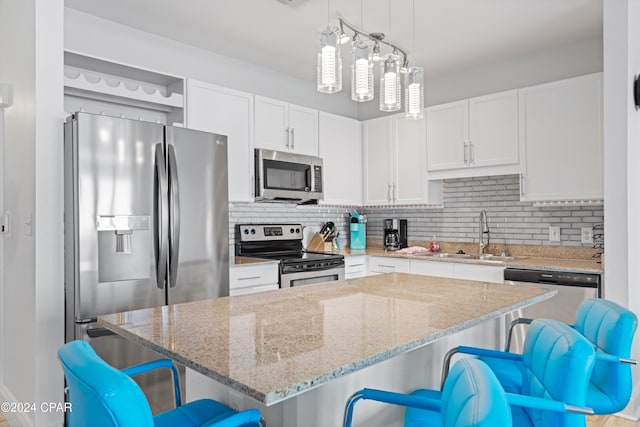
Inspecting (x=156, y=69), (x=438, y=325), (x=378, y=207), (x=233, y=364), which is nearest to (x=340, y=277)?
(x=378, y=207)

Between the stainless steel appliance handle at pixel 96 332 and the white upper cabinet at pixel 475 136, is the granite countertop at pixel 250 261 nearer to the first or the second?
the stainless steel appliance handle at pixel 96 332

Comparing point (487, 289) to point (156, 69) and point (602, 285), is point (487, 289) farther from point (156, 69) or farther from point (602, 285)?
point (156, 69)

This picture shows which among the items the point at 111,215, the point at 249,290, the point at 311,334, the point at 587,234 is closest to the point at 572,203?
the point at 587,234

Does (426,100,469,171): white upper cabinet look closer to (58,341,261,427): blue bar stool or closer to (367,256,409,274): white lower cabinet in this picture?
(367,256,409,274): white lower cabinet

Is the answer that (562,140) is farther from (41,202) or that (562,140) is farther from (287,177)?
(41,202)

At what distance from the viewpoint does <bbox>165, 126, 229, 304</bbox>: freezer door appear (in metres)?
2.70

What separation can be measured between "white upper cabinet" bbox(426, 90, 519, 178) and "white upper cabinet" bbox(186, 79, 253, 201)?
1714 millimetres

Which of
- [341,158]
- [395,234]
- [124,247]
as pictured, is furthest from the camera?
[395,234]

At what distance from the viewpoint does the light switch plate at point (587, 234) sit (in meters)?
3.53

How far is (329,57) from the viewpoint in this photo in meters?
1.96

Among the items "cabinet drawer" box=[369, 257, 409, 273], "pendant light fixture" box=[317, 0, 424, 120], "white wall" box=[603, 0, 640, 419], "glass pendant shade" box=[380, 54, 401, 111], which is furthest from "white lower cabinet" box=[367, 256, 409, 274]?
"glass pendant shade" box=[380, 54, 401, 111]

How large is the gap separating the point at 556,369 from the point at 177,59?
3.48 meters

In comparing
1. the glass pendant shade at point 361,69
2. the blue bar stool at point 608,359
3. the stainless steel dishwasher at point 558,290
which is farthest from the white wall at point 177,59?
the blue bar stool at point 608,359

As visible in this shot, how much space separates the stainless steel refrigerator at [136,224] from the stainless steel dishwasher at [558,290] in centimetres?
214
